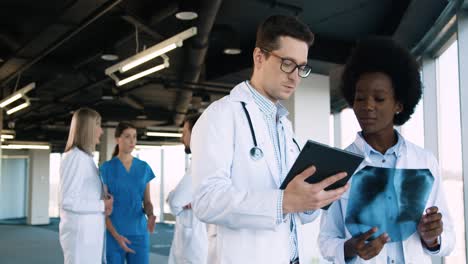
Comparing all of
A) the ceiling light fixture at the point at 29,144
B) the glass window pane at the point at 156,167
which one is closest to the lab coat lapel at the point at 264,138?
the glass window pane at the point at 156,167

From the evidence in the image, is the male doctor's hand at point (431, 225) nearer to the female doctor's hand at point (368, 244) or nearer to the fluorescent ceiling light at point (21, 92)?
the female doctor's hand at point (368, 244)

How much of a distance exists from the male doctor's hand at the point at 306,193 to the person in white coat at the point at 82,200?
7.28 feet

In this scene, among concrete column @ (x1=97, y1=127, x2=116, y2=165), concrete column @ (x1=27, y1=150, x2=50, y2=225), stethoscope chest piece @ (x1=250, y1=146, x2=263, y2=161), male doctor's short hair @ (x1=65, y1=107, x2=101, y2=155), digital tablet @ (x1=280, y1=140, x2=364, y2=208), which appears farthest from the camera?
concrete column @ (x1=27, y1=150, x2=50, y2=225)

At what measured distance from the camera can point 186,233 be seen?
372cm

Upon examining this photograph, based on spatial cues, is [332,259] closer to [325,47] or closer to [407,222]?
[407,222]

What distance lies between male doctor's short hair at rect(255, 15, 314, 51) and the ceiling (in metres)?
2.74

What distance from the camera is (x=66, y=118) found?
14.4m

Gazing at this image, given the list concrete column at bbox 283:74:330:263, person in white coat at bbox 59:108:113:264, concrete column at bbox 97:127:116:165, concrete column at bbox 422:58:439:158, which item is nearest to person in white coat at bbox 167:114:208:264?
person in white coat at bbox 59:108:113:264

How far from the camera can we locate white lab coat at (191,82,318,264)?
1.34 meters

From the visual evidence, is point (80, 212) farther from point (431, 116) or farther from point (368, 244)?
point (431, 116)

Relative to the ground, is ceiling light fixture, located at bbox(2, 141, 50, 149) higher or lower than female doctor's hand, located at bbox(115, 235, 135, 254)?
higher

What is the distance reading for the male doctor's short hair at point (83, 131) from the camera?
3.30m

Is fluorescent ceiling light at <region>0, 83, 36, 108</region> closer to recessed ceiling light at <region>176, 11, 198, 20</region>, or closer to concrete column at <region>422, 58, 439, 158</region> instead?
recessed ceiling light at <region>176, 11, 198, 20</region>

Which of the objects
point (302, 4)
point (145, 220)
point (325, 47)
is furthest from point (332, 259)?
point (325, 47)
